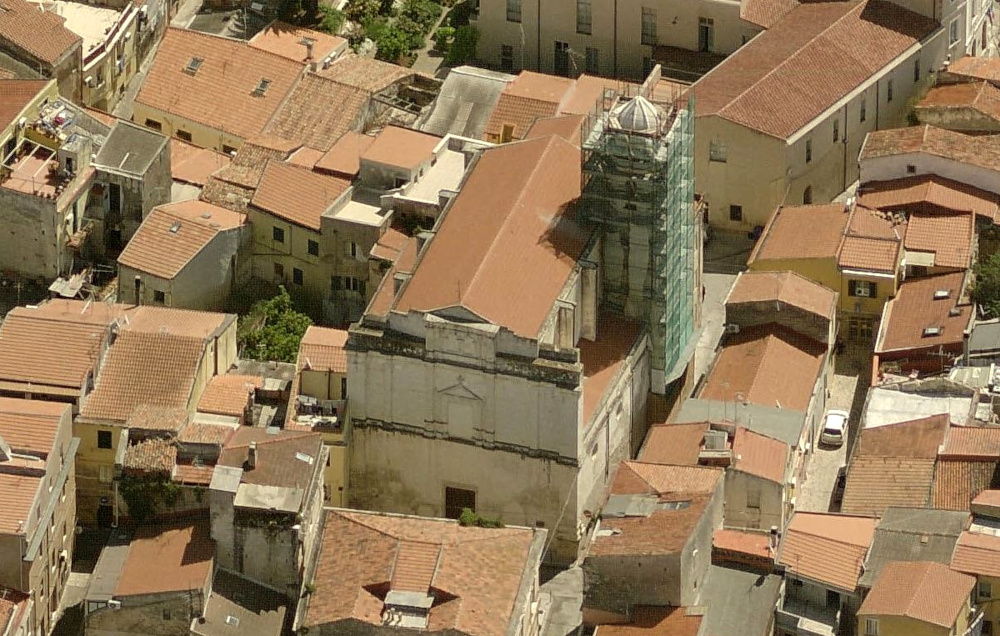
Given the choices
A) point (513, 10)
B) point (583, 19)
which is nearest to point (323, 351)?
point (583, 19)

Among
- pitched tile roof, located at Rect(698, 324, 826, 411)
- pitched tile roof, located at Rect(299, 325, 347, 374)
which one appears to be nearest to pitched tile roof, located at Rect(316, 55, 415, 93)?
pitched tile roof, located at Rect(299, 325, 347, 374)

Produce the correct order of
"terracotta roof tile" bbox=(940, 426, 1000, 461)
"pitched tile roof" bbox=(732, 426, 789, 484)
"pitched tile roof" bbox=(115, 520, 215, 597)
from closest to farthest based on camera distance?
"pitched tile roof" bbox=(115, 520, 215, 597) → "pitched tile roof" bbox=(732, 426, 789, 484) → "terracotta roof tile" bbox=(940, 426, 1000, 461)

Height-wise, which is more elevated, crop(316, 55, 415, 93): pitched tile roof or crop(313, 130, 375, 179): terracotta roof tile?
crop(316, 55, 415, 93): pitched tile roof

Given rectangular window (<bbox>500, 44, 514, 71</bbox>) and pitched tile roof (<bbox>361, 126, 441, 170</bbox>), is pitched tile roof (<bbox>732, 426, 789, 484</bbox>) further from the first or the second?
rectangular window (<bbox>500, 44, 514, 71</bbox>)

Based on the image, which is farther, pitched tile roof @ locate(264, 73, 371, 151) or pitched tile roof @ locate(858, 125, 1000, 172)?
pitched tile roof @ locate(264, 73, 371, 151)

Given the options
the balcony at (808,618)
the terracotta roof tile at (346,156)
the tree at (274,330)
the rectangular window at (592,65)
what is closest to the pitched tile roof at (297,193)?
the terracotta roof tile at (346,156)
